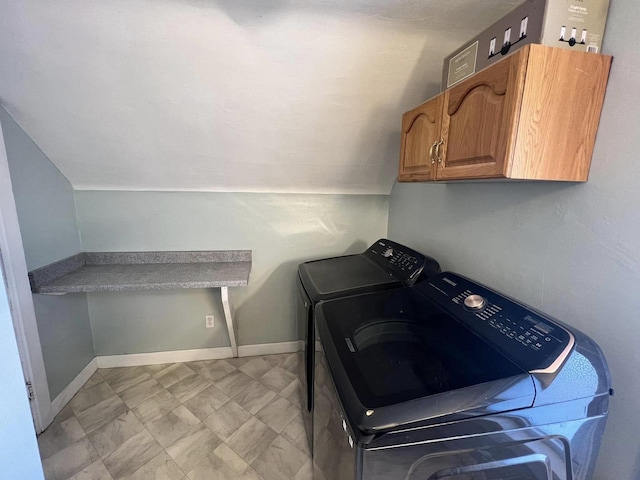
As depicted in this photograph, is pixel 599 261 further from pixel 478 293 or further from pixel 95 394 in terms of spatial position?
pixel 95 394

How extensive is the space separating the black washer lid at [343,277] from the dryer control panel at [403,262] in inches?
1.5

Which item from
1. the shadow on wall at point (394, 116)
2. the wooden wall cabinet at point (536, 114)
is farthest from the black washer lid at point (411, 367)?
the shadow on wall at point (394, 116)

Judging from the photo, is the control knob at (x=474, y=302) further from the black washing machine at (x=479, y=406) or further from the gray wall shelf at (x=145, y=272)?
the gray wall shelf at (x=145, y=272)

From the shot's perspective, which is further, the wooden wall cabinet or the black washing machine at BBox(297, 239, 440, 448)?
the black washing machine at BBox(297, 239, 440, 448)

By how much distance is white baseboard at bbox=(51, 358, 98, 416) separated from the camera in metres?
1.82

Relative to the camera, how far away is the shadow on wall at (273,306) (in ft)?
7.88

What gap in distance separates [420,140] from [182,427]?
6.92ft

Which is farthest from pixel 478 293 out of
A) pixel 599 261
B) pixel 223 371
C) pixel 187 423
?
pixel 223 371

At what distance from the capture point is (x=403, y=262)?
1.63m

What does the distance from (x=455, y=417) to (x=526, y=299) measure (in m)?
0.70

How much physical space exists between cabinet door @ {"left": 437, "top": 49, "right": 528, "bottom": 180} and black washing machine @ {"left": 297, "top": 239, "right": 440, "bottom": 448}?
55 cm

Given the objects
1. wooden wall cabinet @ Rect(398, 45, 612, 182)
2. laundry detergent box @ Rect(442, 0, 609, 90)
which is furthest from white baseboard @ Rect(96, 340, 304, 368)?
laundry detergent box @ Rect(442, 0, 609, 90)

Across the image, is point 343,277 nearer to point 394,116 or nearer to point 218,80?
point 394,116

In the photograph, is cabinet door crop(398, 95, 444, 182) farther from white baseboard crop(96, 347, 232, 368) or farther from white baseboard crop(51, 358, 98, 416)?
white baseboard crop(51, 358, 98, 416)
